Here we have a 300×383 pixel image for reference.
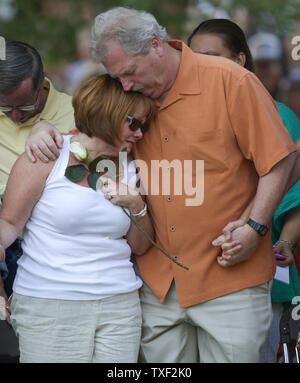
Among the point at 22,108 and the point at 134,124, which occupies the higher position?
the point at 134,124

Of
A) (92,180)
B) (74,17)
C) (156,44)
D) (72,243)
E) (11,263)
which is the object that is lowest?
(74,17)

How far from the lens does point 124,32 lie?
8.75 ft

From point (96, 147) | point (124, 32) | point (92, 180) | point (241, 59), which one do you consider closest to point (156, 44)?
point (124, 32)

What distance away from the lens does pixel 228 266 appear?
2828mm

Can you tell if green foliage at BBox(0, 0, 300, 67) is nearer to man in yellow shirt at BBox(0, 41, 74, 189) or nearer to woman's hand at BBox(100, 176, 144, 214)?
man in yellow shirt at BBox(0, 41, 74, 189)

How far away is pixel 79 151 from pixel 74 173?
90 millimetres

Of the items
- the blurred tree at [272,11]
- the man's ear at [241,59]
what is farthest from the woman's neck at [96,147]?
the blurred tree at [272,11]

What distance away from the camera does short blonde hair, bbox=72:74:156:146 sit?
2.70 m

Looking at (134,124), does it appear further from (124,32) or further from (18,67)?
(18,67)

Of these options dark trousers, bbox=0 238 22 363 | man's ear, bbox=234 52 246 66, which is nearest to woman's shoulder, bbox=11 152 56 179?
dark trousers, bbox=0 238 22 363

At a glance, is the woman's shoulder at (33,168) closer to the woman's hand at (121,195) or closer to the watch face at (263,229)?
the woman's hand at (121,195)

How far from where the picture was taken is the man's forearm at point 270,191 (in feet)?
8.93
